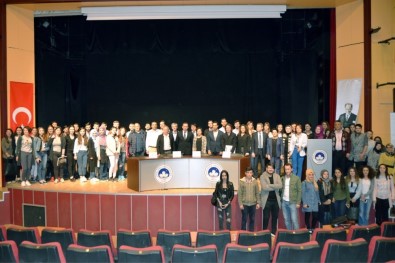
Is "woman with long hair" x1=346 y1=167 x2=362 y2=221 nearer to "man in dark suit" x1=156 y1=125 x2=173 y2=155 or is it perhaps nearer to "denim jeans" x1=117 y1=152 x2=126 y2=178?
"man in dark suit" x1=156 y1=125 x2=173 y2=155

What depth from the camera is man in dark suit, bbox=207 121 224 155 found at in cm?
1236

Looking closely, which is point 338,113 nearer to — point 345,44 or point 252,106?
point 345,44

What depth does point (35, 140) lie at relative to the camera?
1194cm

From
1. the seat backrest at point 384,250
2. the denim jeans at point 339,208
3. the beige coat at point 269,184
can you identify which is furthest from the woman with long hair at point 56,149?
the seat backrest at point 384,250

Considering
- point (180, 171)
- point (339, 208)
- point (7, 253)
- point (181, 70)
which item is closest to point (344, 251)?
point (7, 253)

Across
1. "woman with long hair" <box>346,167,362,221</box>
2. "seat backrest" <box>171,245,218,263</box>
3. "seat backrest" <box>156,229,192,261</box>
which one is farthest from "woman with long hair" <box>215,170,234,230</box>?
"seat backrest" <box>171,245,218,263</box>

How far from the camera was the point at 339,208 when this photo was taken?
971cm

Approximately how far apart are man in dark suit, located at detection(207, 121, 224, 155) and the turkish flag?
5290mm

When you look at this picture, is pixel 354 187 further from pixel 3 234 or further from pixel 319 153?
pixel 3 234

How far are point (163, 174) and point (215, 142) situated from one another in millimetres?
2096

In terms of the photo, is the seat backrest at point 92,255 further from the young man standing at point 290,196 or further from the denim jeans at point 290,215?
the denim jeans at point 290,215

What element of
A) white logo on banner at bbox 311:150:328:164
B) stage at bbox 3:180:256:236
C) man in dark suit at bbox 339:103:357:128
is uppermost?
man in dark suit at bbox 339:103:357:128

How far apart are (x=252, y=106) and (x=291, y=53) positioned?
230cm

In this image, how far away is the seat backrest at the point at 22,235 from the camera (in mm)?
A: 6855
